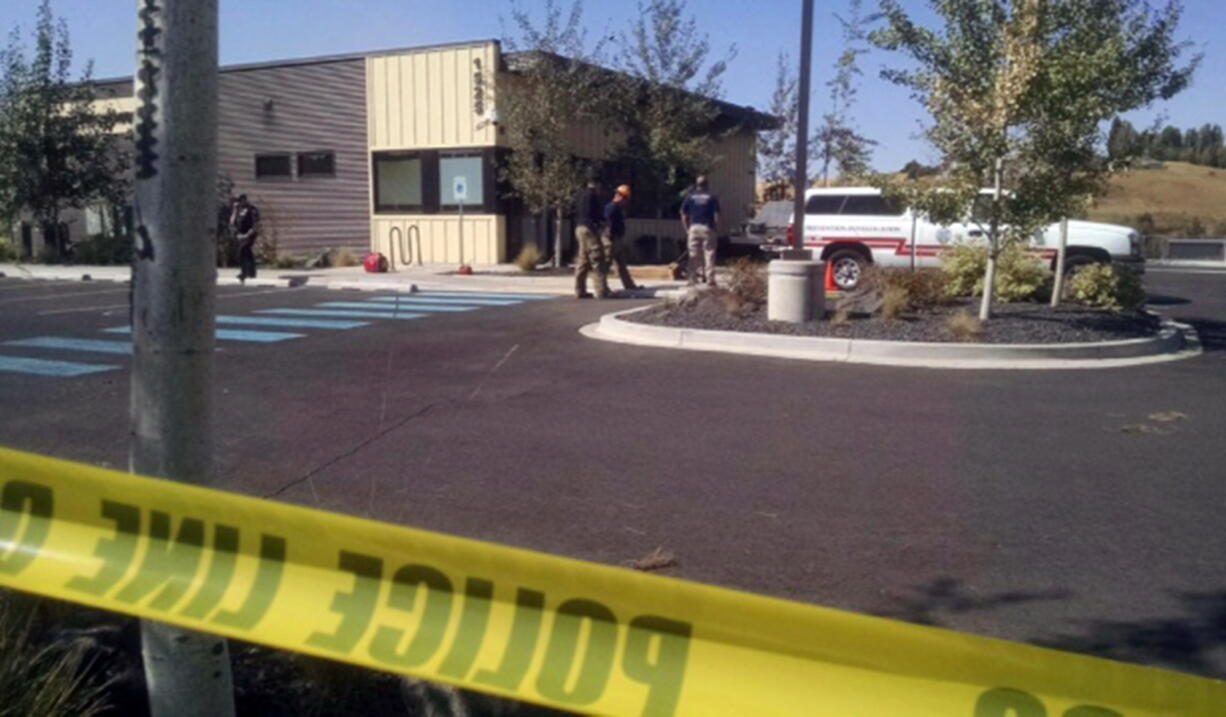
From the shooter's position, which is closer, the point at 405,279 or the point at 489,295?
the point at 489,295

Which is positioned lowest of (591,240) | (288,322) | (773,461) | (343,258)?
(773,461)

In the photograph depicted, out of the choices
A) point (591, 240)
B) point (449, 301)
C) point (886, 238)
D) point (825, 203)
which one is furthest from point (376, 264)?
point (886, 238)

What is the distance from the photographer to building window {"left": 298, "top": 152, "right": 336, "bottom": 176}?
28.1 meters

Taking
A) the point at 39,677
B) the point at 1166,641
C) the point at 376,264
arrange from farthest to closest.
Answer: the point at 376,264
the point at 1166,641
the point at 39,677

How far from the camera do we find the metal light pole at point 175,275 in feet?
8.79

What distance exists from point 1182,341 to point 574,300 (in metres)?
9.18

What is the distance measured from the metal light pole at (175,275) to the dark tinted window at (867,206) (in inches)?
688

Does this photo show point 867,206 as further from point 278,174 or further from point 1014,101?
point 278,174

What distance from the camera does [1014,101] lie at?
39.7ft

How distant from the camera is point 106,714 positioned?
11.8 ft

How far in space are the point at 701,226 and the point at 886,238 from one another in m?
3.67

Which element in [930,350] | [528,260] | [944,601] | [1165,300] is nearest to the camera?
[944,601]

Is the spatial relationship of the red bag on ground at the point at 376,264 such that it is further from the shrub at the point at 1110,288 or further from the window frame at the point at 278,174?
the shrub at the point at 1110,288

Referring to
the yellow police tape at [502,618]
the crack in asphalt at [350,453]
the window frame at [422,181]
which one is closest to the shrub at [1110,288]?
the crack in asphalt at [350,453]
